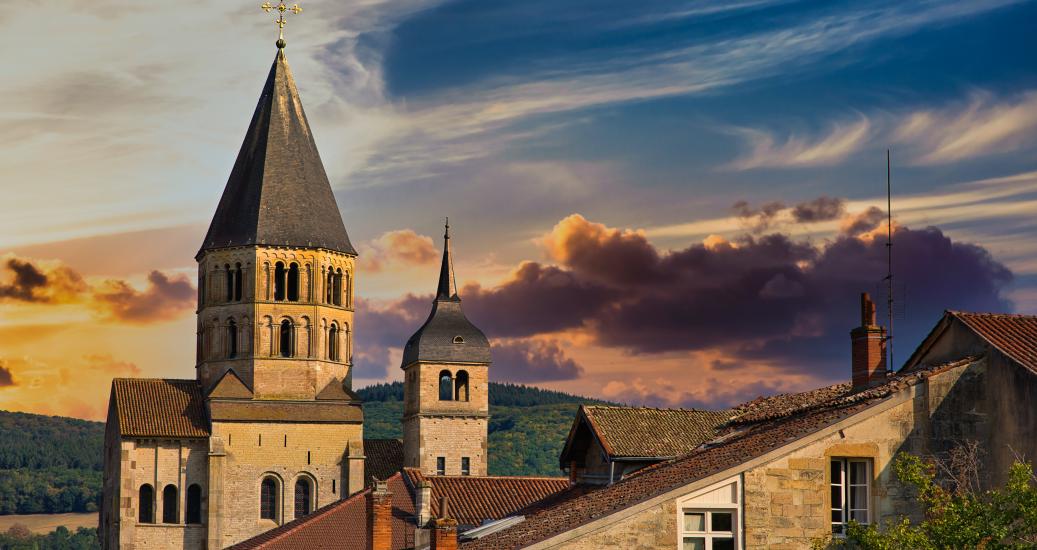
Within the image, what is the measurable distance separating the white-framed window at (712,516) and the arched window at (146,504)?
62033 millimetres

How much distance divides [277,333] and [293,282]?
9.68 feet

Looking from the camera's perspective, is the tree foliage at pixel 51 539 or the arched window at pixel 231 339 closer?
the arched window at pixel 231 339

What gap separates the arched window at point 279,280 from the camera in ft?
306

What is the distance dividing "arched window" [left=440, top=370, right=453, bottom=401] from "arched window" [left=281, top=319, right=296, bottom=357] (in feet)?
29.9

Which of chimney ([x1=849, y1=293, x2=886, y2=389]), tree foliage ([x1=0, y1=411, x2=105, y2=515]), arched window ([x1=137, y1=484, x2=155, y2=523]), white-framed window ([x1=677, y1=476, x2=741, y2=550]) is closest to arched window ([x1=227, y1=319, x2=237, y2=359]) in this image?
arched window ([x1=137, y1=484, x2=155, y2=523])

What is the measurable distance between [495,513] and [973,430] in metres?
27.4

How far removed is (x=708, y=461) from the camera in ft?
106

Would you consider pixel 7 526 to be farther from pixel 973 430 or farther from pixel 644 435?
pixel 973 430

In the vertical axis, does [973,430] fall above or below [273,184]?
below

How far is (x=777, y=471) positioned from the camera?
1211 inches

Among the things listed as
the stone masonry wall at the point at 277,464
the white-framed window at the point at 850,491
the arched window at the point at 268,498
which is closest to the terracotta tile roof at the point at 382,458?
the stone masonry wall at the point at 277,464

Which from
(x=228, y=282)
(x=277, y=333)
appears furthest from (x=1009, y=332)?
(x=228, y=282)

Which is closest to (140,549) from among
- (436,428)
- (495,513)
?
(436,428)

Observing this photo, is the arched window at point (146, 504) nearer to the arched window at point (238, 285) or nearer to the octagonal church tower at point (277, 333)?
the octagonal church tower at point (277, 333)
